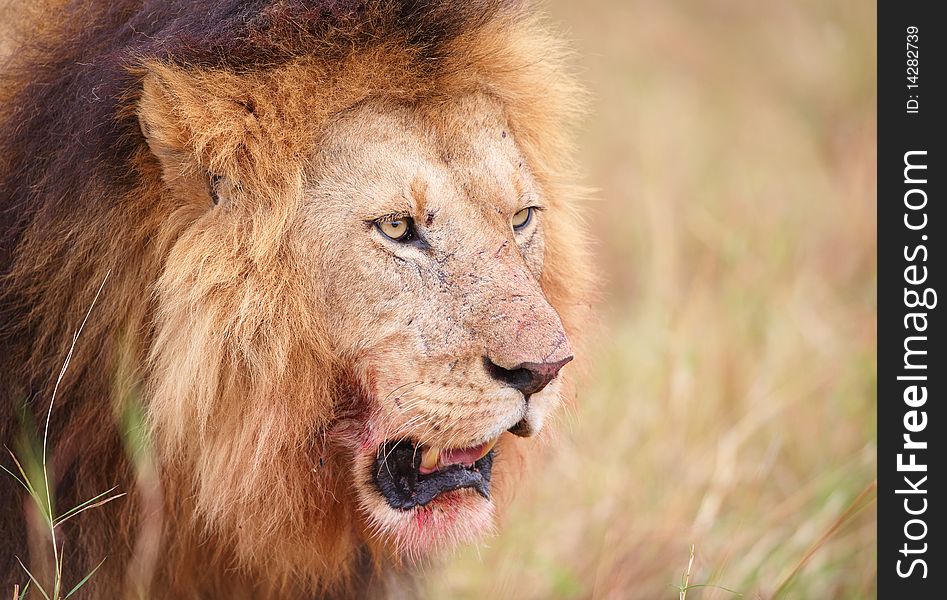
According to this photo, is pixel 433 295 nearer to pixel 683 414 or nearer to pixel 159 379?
pixel 159 379

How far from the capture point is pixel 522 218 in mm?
3031

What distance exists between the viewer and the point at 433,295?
8.87ft

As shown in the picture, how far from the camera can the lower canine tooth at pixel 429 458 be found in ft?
9.13

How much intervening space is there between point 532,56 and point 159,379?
1.33 m

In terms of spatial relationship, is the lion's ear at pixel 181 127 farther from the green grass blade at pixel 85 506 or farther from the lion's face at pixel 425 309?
the green grass blade at pixel 85 506

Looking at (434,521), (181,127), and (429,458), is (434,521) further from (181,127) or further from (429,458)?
(181,127)

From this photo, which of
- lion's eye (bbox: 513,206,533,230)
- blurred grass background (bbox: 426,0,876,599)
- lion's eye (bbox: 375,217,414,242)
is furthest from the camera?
blurred grass background (bbox: 426,0,876,599)

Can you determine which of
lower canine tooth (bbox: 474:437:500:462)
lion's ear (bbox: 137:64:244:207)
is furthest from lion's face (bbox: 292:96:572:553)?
lion's ear (bbox: 137:64:244:207)

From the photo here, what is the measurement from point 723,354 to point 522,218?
2782mm

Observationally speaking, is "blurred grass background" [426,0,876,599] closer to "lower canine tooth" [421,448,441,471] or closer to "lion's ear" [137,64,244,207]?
"lower canine tooth" [421,448,441,471]

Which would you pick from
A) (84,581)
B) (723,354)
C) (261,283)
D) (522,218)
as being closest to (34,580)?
(84,581)

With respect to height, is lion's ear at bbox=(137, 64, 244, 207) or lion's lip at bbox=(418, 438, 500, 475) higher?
lion's ear at bbox=(137, 64, 244, 207)

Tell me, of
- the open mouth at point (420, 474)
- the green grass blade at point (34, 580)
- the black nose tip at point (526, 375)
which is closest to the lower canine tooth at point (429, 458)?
the open mouth at point (420, 474)

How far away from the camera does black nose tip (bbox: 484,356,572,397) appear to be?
8.50ft
